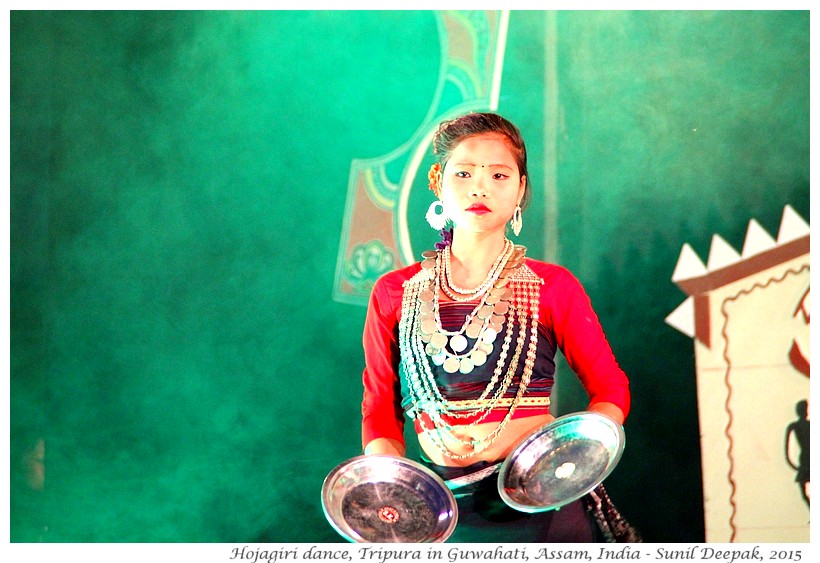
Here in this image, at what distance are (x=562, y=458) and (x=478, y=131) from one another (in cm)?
90

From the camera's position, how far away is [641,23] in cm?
364

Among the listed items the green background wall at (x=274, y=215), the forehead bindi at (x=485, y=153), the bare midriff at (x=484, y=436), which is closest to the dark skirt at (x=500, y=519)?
the bare midriff at (x=484, y=436)

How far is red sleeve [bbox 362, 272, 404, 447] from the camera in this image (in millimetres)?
2916

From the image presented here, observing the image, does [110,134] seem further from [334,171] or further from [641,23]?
[641,23]

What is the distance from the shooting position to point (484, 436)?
2.80 meters

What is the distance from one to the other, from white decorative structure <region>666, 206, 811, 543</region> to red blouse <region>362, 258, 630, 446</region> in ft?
2.70

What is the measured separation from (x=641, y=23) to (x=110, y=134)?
1.86 m

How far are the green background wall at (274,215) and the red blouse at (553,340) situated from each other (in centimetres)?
71

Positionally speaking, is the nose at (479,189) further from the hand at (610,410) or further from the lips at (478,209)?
the hand at (610,410)

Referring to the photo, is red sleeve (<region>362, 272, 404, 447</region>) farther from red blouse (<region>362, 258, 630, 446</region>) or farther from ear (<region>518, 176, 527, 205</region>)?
ear (<region>518, 176, 527, 205</region>)

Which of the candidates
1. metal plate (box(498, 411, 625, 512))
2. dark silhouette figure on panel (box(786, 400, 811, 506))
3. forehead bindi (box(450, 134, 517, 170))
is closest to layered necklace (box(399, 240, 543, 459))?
metal plate (box(498, 411, 625, 512))

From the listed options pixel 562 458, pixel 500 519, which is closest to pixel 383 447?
pixel 500 519
